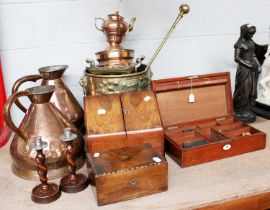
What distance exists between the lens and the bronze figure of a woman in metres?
1.16

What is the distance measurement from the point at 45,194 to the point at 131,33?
737mm

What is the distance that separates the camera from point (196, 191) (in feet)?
2.68

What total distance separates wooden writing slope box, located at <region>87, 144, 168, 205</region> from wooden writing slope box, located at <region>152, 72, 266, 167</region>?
151 mm

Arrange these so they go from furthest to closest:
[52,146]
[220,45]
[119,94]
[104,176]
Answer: [220,45] < [119,94] < [52,146] < [104,176]

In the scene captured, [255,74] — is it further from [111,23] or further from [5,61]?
[5,61]

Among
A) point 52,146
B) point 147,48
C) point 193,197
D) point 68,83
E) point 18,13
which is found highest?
point 18,13

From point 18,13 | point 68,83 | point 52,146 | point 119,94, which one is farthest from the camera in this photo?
point 68,83

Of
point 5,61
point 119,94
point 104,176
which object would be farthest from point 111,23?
point 104,176

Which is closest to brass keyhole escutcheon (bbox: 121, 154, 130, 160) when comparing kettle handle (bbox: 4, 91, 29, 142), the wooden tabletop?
the wooden tabletop

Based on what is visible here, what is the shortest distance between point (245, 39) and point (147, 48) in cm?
38

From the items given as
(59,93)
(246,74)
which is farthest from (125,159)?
(246,74)

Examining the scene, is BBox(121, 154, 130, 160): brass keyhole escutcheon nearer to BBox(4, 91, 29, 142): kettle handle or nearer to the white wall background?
BBox(4, 91, 29, 142): kettle handle

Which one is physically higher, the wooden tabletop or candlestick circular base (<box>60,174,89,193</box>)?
candlestick circular base (<box>60,174,89,193</box>)

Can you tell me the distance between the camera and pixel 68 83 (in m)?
1.27
